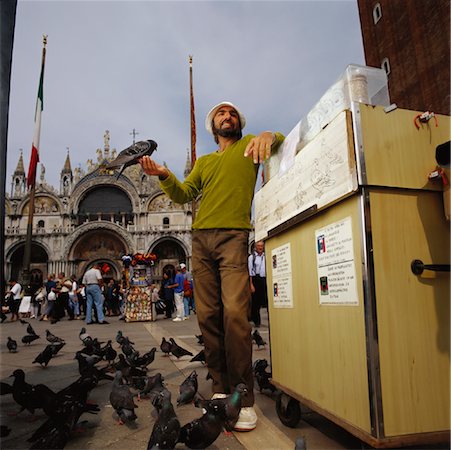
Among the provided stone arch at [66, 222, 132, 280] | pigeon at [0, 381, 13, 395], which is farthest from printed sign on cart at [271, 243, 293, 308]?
stone arch at [66, 222, 132, 280]

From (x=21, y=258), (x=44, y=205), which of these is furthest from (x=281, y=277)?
(x=44, y=205)

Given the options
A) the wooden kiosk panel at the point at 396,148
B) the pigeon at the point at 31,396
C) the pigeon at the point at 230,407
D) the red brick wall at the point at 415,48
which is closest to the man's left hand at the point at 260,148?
the wooden kiosk panel at the point at 396,148

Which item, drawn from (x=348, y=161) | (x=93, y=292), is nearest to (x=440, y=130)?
(x=348, y=161)

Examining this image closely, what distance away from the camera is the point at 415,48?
16.2 meters

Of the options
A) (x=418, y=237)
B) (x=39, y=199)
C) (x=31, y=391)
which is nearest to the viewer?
(x=418, y=237)

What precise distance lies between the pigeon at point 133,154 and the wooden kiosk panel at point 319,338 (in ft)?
3.06

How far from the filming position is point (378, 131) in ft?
4.68

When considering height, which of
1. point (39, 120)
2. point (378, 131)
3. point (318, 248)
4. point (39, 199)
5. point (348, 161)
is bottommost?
point (318, 248)

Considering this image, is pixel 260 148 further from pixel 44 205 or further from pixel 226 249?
pixel 44 205

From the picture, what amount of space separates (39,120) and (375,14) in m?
17.5

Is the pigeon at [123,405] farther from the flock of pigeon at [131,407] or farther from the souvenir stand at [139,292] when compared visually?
the souvenir stand at [139,292]

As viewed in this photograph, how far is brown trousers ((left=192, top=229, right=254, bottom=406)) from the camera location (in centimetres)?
204

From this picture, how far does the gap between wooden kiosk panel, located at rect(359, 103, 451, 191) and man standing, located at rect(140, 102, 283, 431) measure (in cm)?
70

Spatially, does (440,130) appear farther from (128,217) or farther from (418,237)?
(128,217)
